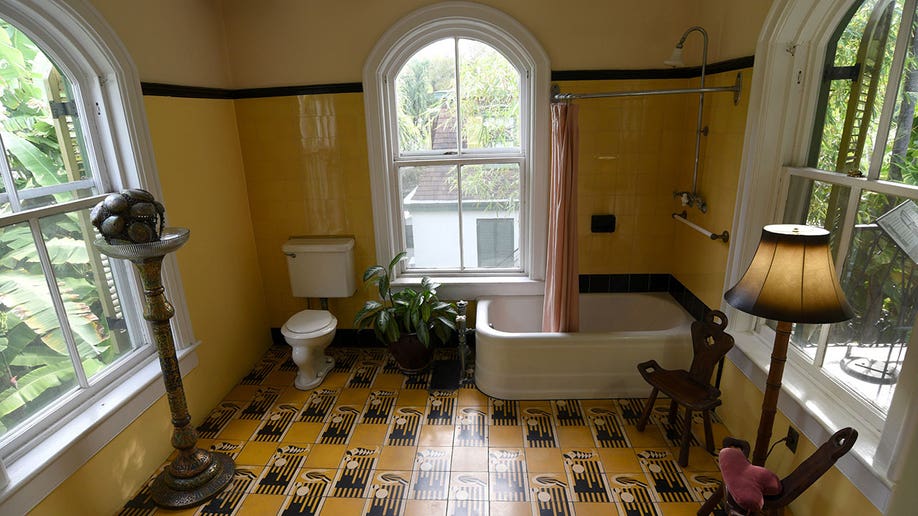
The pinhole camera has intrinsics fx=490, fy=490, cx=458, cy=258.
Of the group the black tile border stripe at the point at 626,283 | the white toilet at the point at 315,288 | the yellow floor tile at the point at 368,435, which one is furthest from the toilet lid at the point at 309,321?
the black tile border stripe at the point at 626,283

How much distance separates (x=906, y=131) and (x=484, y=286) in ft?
7.78

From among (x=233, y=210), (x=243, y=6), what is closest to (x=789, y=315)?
(x=233, y=210)

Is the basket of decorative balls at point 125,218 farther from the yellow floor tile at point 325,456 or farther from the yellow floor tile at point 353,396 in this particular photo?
the yellow floor tile at point 353,396

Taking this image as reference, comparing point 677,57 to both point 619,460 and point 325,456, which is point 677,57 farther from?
point 325,456

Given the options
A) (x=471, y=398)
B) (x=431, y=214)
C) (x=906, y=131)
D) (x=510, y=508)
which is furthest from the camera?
(x=431, y=214)

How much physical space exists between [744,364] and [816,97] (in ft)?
4.26

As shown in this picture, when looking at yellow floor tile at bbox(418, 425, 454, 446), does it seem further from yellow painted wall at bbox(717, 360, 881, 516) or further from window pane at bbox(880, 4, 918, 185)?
window pane at bbox(880, 4, 918, 185)

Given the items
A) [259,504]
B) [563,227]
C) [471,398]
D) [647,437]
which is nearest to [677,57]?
[563,227]

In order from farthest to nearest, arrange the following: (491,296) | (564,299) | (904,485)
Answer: (491,296), (564,299), (904,485)

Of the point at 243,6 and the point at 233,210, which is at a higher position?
the point at 243,6

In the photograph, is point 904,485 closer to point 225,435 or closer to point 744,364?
point 744,364

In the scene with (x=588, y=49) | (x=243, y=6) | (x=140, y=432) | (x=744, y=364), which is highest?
(x=243, y=6)

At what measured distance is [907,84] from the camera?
5.63 feet

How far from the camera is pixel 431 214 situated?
357cm
